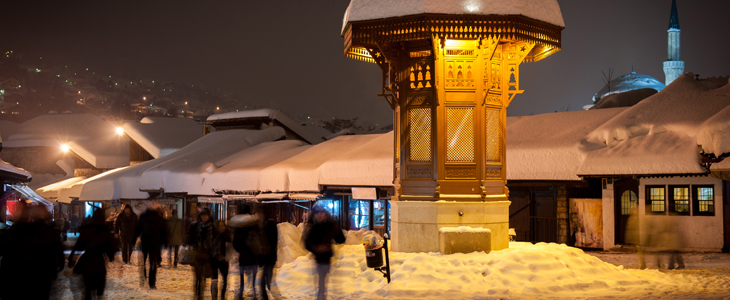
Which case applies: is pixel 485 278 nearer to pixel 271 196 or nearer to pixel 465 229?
pixel 465 229

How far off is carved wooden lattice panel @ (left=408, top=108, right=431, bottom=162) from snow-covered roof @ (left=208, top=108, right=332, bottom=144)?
25.0 metres

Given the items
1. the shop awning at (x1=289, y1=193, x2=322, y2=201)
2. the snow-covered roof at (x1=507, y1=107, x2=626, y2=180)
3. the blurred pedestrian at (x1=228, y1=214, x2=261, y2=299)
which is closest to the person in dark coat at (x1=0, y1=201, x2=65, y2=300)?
the blurred pedestrian at (x1=228, y1=214, x2=261, y2=299)

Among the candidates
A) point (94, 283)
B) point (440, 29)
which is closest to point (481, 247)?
point (440, 29)

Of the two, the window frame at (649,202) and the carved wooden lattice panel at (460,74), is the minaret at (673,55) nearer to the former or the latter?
the window frame at (649,202)

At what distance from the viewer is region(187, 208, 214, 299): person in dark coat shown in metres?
10.1

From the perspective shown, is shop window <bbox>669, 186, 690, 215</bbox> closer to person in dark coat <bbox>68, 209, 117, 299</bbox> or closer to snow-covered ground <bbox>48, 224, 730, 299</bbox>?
snow-covered ground <bbox>48, 224, 730, 299</bbox>

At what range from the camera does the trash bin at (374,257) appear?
11102 mm

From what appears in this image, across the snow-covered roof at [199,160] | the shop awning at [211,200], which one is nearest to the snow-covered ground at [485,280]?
the shop awning at [211,200]

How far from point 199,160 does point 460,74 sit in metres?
21.4

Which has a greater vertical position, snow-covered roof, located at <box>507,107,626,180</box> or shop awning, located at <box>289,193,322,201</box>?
snow-covered roof, located at <box>507,107,626,180</box>

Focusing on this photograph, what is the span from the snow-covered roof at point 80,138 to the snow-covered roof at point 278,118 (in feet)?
39.8

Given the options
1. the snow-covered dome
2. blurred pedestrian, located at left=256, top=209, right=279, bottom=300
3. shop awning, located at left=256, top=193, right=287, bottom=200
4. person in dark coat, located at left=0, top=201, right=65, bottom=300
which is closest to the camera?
person in dark coat, located at left=0, top=201, right=65, bottom=300

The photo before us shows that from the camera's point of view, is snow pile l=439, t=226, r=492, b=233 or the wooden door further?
the wooden door

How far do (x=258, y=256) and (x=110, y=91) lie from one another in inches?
8160
